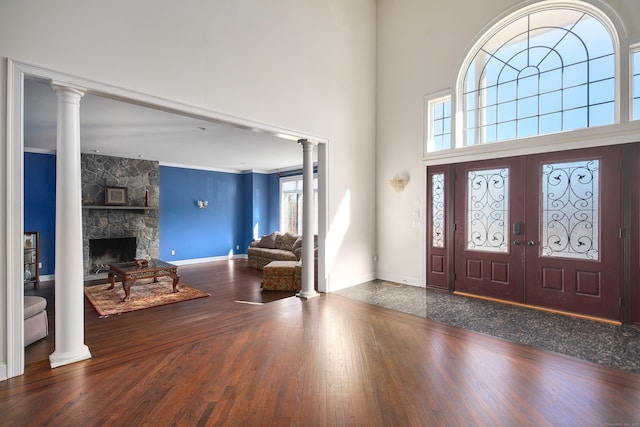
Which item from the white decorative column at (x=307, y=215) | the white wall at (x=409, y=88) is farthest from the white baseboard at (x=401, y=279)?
the white decorative column at (x=307, y=215)

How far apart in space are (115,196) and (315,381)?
7153 millimetres

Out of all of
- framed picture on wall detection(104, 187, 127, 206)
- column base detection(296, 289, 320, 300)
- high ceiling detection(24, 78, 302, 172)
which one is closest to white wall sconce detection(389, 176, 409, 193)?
high ceiling detection(24, 78, 302, 172)

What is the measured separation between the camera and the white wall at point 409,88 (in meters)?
4.97

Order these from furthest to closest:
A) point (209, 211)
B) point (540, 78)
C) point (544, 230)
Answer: point (209, 211), point (540, 78), point (544, 230)

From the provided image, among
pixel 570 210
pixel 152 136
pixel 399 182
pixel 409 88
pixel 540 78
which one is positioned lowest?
pixel 570 210

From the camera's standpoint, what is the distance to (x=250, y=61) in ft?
12.8

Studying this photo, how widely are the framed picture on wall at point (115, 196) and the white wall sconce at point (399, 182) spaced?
249 inches

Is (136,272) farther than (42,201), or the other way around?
(42,201)

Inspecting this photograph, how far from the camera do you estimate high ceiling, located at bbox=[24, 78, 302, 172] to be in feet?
13.4

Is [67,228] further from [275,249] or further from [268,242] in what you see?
[268,242]

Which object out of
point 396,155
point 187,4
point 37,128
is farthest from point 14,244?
point 396,155

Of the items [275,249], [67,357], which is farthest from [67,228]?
[275,249]

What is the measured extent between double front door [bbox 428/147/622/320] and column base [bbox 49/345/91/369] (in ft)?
15.8

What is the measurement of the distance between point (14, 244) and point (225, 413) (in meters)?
2.08
